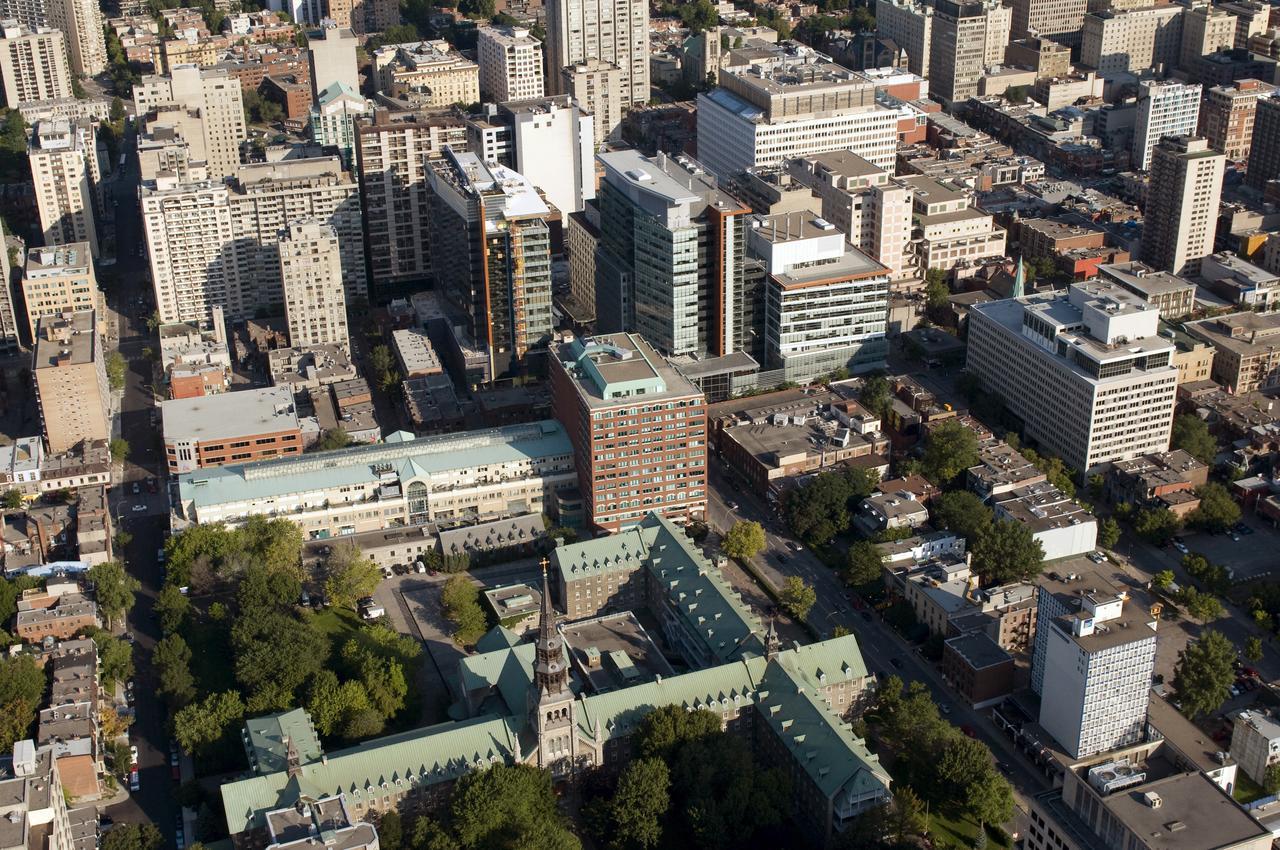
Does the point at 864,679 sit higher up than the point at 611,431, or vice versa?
the point at 611,431

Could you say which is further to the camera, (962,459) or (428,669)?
(962,459)

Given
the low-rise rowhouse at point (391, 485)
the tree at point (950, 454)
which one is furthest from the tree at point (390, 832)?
the tree at point (950, 454)

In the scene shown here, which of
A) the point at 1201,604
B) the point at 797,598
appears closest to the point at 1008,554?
the point at 1201,604

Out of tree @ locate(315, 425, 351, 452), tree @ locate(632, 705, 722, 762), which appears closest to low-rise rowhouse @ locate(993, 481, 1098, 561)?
tree @ locate(632, 705, 722, 762)

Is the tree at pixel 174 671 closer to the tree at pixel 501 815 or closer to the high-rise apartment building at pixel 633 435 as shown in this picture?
the tree at pixel 501 815

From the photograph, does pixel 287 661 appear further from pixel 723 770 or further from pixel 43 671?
pixel 723 770

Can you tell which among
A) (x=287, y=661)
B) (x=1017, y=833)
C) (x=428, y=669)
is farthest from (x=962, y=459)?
(x=287, y=661)

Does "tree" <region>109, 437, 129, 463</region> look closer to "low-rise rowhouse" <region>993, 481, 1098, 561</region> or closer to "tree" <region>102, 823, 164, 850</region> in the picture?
"tree" <region>102, 823, 164, 850</region>
